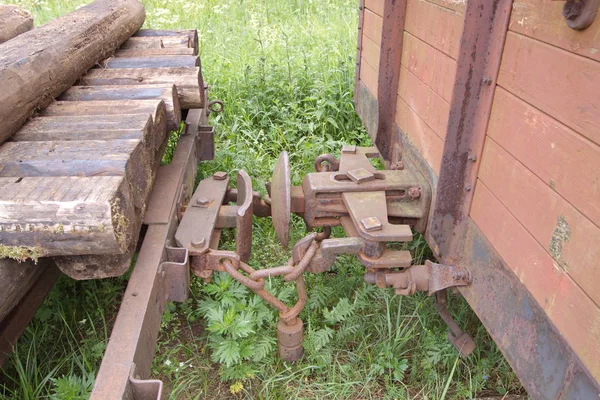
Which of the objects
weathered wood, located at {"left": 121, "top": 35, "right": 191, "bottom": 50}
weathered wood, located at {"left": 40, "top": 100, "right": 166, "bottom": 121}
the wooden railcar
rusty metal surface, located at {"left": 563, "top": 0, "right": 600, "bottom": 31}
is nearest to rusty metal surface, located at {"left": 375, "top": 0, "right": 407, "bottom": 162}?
the wooden railcar

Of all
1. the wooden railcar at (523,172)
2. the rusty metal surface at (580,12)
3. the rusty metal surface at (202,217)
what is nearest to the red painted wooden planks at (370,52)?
the wooden railcar at (523,172)

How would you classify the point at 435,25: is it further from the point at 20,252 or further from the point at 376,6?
the point at 20,252

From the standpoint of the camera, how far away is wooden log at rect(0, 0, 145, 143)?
2135 mm

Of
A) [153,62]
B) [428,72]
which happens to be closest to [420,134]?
[428,72]

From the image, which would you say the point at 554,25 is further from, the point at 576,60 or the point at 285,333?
the point at 285,333

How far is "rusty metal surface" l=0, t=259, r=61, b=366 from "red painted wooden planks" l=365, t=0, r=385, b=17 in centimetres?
227

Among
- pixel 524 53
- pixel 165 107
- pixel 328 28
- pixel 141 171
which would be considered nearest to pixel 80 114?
pixel 165 107

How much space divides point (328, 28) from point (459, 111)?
550cm

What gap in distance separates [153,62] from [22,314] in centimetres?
165

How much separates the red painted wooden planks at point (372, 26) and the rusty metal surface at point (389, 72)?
207 mm

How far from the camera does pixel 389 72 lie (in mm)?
2951

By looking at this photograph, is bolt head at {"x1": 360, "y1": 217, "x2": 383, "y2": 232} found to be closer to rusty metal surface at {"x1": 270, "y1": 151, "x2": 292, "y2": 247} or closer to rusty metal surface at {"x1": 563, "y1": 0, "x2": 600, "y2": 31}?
rusty metal surface at {"x1": 270, "y1": 151, "x2": 292, "y2": 247}

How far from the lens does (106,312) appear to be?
2.89 m

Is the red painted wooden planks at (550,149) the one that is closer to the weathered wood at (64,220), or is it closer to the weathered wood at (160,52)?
the weathered wood at (64,220)
